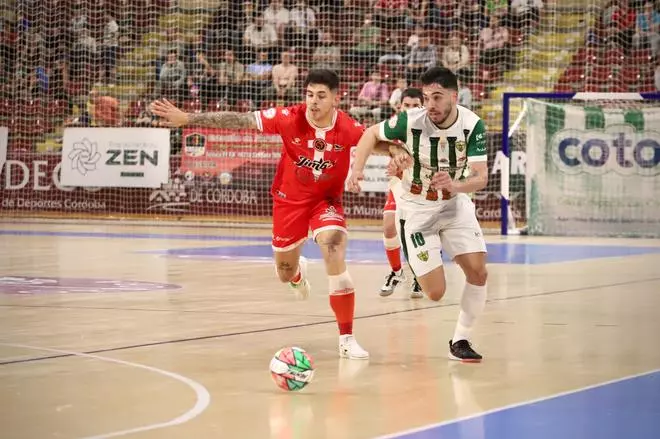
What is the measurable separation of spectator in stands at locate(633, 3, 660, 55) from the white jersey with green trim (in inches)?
744

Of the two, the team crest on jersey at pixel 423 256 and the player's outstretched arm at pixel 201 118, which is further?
the player's outstretched arm at pixel 201 118

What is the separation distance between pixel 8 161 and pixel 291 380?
21.7 metres

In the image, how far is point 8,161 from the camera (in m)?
26.5

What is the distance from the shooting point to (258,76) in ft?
88.3

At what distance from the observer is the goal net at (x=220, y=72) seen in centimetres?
2538

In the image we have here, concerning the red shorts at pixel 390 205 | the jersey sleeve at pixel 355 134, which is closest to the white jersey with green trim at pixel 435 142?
the jersey sleeve at pixel 355 134

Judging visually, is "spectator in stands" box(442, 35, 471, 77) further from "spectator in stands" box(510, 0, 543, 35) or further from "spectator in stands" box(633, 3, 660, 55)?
"spectator in stands" box(633, 3, 660, 55)

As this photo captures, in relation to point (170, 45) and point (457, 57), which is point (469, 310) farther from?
point (170, 45)

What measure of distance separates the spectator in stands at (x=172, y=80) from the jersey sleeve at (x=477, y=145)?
65.4 feet

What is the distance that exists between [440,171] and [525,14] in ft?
64.6

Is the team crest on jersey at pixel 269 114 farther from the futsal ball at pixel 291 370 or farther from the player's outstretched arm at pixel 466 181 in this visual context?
the futsal ball at pixel 291 370

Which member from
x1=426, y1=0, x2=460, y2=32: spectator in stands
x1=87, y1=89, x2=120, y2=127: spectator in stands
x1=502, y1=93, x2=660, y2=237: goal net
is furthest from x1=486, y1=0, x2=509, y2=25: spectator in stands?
x1=87, y1=89, x2=120, y2=127: spectator in stands

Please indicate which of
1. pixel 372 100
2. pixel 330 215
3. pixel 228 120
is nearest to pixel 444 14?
pixel 372 100

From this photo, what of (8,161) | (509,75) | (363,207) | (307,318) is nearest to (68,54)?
(8,161)
